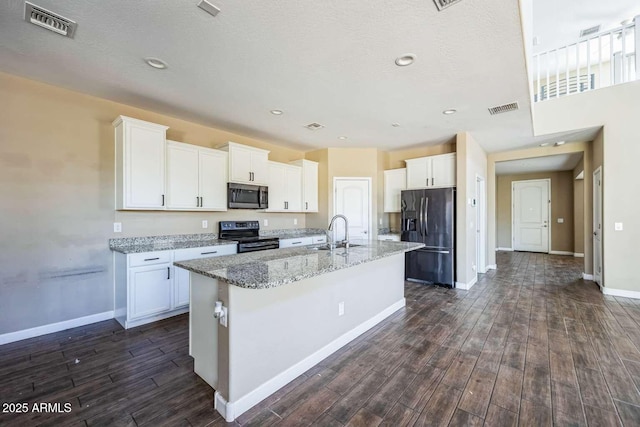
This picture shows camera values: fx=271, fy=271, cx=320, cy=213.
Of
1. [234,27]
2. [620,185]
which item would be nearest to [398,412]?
[234,27]

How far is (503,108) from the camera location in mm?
3488

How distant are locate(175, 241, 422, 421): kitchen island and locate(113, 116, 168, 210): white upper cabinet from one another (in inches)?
68.6

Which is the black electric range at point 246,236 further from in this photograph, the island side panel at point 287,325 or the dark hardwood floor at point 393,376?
the island side panel at point 287,325

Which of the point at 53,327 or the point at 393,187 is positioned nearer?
the point at 53,327

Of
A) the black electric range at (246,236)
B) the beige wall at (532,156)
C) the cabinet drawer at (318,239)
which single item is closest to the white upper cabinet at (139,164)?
the black electric range at (246,236)

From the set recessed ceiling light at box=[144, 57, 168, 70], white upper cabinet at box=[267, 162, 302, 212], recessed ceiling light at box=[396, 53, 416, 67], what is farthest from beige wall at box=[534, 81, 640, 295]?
recessed ceiling light at box=[144, 57, 168, 70]

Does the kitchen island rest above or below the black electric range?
below

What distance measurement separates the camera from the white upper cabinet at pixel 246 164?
419 cm

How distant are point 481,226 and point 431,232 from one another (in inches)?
70.2

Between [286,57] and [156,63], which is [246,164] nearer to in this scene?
[156,63]

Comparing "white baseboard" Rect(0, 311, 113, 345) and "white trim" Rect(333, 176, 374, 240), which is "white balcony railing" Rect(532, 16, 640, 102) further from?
"white baseboard" Rect(0, 311, 113, 345)

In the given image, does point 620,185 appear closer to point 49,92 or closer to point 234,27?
point 234,27

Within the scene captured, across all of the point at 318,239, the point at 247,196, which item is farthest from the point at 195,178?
the point at 318,239

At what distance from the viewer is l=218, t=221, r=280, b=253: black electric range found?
3.94m
